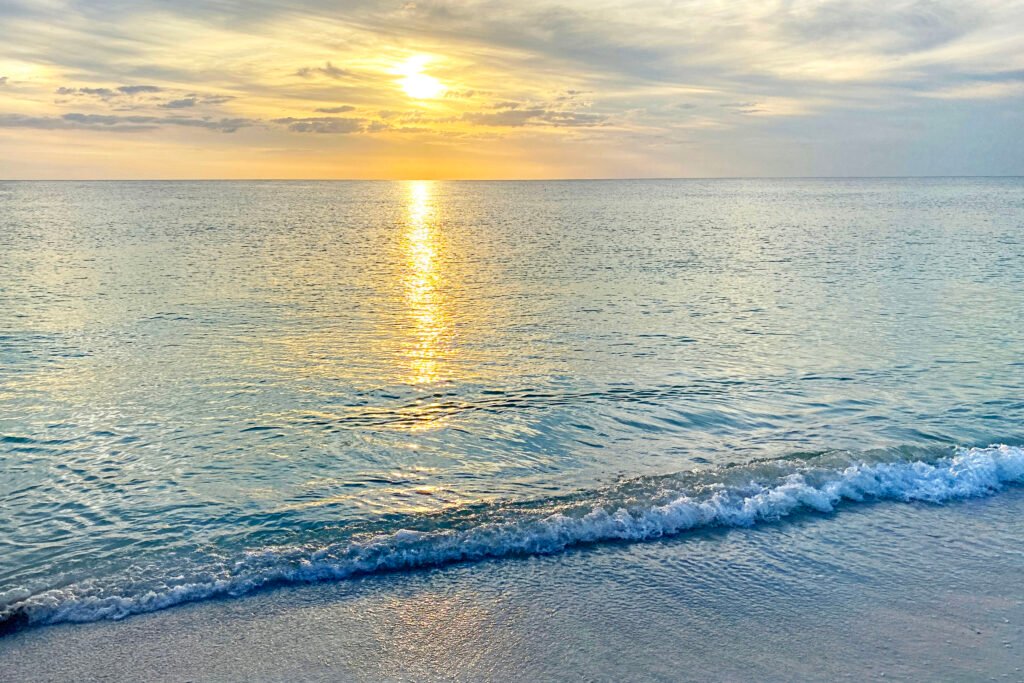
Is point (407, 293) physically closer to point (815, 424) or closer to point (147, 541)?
→ point (815, 424)

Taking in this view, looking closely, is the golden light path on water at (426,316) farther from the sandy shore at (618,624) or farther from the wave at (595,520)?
the sandy shore at (618,624)

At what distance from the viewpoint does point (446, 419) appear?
55.3ft

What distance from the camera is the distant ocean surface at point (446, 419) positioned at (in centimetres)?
1078

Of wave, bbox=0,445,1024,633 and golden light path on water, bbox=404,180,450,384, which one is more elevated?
wave, bbox=0,445,1024,633

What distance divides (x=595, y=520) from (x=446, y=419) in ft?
20.9

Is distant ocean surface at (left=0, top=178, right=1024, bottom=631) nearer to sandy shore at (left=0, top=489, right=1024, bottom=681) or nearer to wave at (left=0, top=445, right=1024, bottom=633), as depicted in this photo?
wave at (left=0, top=445, right=1024, bottom=633)

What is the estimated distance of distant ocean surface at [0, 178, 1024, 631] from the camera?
424 inches

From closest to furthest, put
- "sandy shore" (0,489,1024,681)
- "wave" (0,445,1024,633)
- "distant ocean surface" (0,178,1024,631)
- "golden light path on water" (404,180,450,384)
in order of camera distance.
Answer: "sandy shore" (0,489,1024,681) < "wave" (0,445,1024,633) < "distant ocean surface" (0,178,1024,631) < "golden light path on water" (404,180,450,384)

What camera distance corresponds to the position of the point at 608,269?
46688mm

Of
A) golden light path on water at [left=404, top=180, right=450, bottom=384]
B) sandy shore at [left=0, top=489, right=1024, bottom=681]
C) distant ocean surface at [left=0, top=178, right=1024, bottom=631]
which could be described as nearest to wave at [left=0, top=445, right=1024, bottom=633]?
distant ocean surface at [left=0, top=178, right=1024, bottom=631]

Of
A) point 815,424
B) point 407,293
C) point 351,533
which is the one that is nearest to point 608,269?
point 407,293

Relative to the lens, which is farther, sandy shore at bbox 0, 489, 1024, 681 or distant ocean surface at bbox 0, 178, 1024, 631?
distant ocean surface at bbox 0, 178, 1024, 631

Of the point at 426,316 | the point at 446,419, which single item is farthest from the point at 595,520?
the point at 426,316

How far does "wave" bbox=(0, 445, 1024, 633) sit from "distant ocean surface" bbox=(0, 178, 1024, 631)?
42 mm
